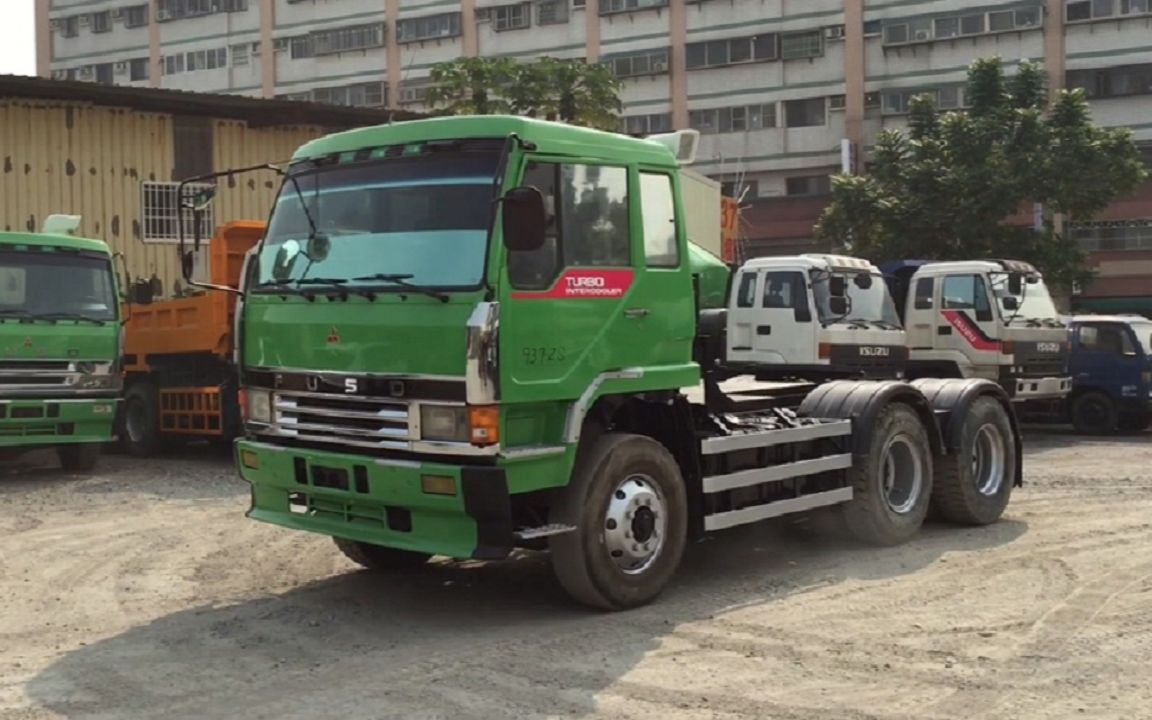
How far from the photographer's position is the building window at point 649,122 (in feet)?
148

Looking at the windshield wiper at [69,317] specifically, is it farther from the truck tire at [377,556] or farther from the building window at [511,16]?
the building window at [511,16]

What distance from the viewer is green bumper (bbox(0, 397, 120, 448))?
12875 millimetres

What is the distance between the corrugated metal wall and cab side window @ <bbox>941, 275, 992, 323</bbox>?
11.2 meters

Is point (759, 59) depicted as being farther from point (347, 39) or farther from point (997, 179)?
point (997, 179)

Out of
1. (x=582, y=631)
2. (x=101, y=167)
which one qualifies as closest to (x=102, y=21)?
(x=101, y=167)

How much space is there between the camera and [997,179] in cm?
2448

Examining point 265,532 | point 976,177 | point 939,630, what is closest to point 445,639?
point 939,630

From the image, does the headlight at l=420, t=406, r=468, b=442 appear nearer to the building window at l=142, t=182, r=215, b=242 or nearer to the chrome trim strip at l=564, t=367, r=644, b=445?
the chrome trim strip at l=564, t=367, r=644, b=445

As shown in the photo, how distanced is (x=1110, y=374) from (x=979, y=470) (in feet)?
30.8

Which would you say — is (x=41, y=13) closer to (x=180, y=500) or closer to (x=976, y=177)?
(x=976, y=177)

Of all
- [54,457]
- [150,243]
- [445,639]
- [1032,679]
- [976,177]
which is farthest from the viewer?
[976,177]

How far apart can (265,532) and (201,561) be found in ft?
3.64

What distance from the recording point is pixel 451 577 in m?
8.12

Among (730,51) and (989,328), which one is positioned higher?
(730,51)
